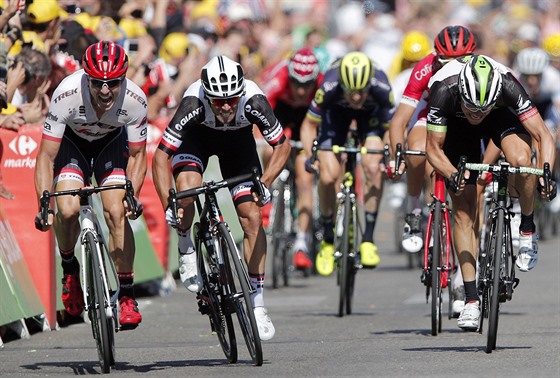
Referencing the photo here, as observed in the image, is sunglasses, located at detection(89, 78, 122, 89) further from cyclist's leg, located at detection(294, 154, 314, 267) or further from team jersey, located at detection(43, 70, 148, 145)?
cyclist's leg, located at detection(294, 154, 314, 267)

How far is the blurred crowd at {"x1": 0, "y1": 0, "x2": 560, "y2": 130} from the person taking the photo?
14281 millimetres

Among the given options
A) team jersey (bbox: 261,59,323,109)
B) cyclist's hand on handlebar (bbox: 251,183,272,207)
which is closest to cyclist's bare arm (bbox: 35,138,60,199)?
Answer: cyclist's hand on handlebar (bbox: 251,183,272,207)

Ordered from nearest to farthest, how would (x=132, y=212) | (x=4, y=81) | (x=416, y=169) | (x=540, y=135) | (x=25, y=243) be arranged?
(x=132, y=212)
(x=540, y=135)
(x=25, y=243)
(x=4, y=81)
(x=416, y=169)

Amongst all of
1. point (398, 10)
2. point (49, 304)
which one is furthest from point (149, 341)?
point (398, 10)

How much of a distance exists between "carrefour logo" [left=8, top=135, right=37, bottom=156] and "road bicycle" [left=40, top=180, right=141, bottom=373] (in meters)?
2.83

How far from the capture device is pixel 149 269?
15469mm

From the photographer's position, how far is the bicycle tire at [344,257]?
13727 millimetres

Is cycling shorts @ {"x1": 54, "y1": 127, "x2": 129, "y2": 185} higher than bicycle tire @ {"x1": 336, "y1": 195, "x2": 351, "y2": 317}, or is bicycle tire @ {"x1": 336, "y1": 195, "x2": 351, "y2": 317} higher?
cycling shorts @ {"x1": 54, "y1": 127, "x2": 129, "y2": 185}

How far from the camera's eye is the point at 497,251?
1059 centimetres

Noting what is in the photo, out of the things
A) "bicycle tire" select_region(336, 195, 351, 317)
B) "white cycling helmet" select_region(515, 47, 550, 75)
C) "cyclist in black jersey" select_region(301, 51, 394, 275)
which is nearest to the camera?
"bicycle tire" select_region(336, 195, 351, 317)

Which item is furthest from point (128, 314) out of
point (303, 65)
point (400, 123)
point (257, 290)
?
point (303, 65)

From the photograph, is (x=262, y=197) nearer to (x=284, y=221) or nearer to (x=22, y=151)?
(x=22, y=151)

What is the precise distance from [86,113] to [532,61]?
9331mm

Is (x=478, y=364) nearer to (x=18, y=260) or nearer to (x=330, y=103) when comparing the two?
(x=18, y=260)
